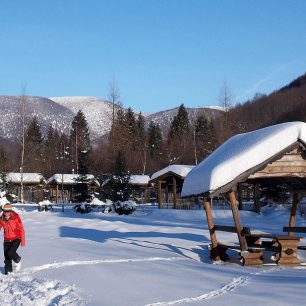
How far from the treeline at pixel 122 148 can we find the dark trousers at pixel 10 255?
38.2m

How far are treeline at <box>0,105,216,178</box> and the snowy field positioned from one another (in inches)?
1360

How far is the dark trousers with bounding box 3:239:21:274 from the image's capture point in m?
11.6

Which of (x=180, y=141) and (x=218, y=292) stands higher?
(x=180, y=141)

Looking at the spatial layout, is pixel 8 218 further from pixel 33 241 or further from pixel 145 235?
pixel 145 235

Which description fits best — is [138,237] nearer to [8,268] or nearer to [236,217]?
[236,217]

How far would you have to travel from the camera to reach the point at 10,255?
11.8 m

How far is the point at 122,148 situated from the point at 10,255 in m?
50.1

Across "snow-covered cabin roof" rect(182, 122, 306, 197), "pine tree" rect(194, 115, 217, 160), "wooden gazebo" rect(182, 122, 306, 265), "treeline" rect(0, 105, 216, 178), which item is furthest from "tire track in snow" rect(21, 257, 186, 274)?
"pine tree" rect(194, 115, 217, 160)

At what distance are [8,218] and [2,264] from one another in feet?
4.41

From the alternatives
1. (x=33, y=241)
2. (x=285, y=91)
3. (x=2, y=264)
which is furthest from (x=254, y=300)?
(x=285, y=91)

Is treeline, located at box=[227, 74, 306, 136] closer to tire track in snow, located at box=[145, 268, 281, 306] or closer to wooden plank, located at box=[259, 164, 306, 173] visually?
wooden plank, located at box=[259, 164, 306, 173]

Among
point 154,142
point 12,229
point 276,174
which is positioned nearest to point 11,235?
point 12,229

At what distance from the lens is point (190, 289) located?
9109 mm

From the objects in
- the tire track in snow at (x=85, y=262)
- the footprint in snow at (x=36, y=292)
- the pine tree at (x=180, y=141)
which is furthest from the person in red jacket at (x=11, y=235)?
the pine tree at (x=180, y=141)
